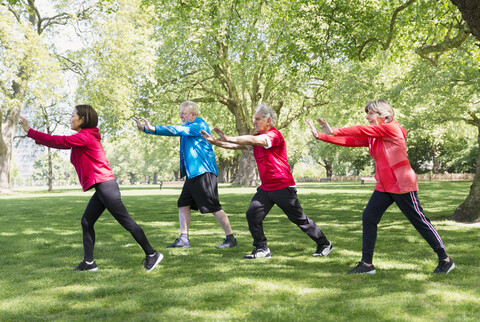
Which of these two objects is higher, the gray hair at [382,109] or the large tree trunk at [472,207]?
the gray hair at [382,109]

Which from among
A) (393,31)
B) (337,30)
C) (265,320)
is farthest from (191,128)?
(393,31)

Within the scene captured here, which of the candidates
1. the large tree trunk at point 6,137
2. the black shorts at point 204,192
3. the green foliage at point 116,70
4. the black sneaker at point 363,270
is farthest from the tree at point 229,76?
the black sneaker at point 363,270

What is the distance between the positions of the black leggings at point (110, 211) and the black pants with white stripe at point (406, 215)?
2593 mm

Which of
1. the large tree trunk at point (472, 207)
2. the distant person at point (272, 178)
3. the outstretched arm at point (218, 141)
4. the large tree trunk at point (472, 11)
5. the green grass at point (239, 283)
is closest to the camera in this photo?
the green grass at point (239, 283)

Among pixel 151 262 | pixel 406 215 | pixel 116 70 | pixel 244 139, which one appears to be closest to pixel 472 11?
pixel 406 215

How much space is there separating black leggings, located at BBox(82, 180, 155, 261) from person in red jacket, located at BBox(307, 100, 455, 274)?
2.41 m

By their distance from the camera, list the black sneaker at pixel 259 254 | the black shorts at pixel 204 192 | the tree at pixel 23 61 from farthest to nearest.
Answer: the tree at pixel 23 61, the black shorts at pixel 204 192, the black sneaker at pixel 259 254

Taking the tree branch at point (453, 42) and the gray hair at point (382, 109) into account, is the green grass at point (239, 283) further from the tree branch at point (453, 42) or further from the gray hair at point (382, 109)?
the tree branch at point (453, 42)

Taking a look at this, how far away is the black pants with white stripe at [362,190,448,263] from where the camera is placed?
4824mm

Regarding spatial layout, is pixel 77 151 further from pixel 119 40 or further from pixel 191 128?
pixel 119 40

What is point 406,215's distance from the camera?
16.1 ft

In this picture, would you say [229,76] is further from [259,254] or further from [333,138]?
[333,138]

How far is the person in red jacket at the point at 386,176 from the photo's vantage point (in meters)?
4.73

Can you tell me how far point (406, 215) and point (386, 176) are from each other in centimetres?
50
